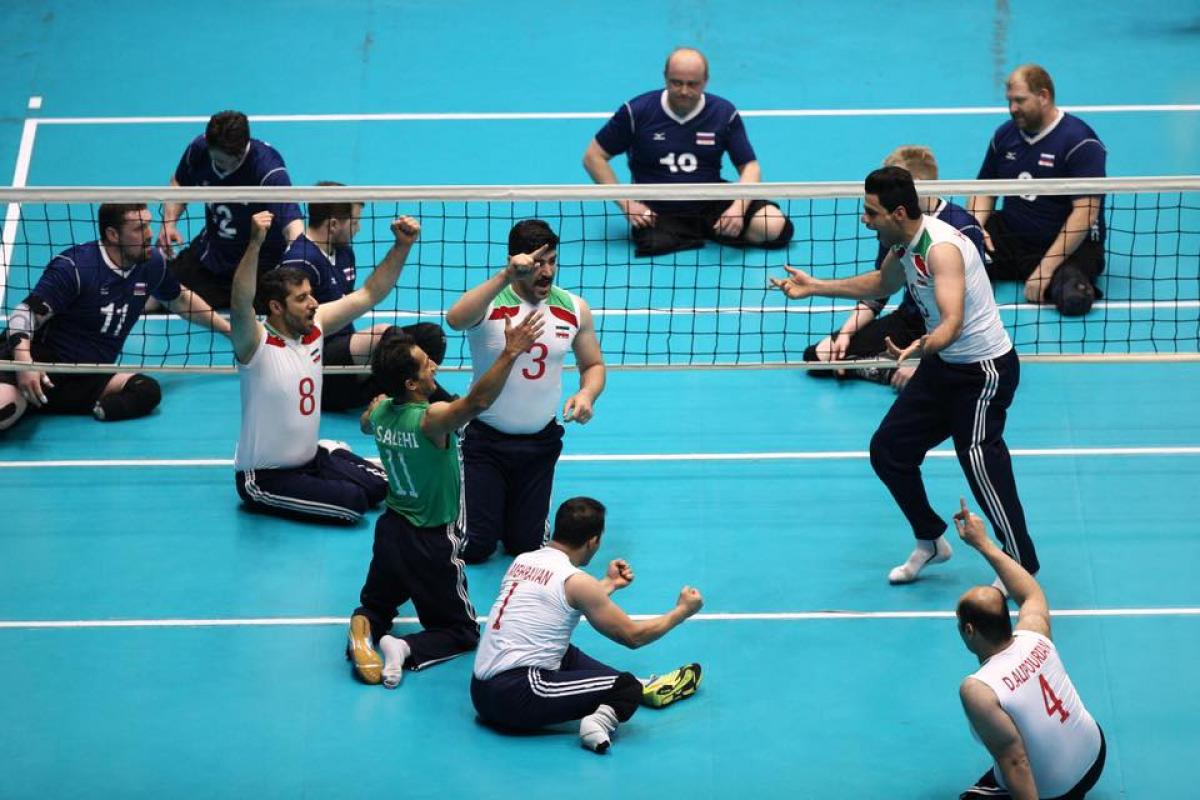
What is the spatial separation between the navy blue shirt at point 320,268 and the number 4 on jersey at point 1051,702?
545cm

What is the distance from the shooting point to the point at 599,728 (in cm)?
869

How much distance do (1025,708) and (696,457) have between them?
400cm

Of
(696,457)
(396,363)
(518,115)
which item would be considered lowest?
(696,457)

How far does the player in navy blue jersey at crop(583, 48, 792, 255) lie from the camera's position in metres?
13.4

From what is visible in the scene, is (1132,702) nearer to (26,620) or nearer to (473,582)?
(473,582)

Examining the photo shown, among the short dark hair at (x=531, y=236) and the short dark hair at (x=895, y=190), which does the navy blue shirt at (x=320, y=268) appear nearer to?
the short dark hair at (x=531, y=236)

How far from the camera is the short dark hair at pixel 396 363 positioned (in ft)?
29.2

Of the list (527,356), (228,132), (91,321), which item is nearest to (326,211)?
(228,132)

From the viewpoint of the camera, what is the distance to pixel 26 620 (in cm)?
982

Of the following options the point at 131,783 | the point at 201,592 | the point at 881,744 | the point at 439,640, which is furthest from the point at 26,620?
the point at 881,744

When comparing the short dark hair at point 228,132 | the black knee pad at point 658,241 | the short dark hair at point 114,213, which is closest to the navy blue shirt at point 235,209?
the short dark hair at point 228,132

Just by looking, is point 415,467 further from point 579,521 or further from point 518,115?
point 518,115

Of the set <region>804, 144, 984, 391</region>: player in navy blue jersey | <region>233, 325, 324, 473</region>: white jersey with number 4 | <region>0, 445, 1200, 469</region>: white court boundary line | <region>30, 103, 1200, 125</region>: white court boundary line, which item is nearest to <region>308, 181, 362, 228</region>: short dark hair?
<region>233, 325, 324, 473</region>: white jersey with number 4

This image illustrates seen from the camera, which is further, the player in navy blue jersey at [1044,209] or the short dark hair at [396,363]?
the player in navy blue jersey at [1044,209]
